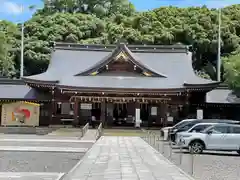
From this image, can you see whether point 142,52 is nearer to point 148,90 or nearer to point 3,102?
point 148,90

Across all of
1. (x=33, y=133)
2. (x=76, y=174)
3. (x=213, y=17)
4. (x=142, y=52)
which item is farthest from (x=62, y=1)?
(x=76, y=174)

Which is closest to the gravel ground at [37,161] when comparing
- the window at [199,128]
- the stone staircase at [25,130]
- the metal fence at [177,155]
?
the metal fence at [177,155]

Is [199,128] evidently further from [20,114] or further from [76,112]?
[20,114]

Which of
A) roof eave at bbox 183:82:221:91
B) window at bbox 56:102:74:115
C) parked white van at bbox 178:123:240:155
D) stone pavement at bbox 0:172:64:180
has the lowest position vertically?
stone pavement at bbox 0:172:64:180

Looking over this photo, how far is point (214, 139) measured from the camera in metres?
20.3

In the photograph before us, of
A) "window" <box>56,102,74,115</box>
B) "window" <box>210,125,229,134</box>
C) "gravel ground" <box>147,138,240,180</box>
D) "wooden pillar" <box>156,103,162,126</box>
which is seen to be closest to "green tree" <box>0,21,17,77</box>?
Result: "window" <box>56,102,74,115</box>

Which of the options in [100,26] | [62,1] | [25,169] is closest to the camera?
[25,169]

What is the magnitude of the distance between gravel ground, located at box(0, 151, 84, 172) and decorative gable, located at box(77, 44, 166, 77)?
68.1ft

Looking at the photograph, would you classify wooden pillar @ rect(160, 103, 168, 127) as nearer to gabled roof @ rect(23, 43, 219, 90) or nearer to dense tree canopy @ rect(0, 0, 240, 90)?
gabled roof @ rect(23, 43, 219, 90)

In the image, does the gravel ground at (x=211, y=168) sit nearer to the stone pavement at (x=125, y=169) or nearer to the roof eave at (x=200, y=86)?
the stone pavement at (x=125, y=169)

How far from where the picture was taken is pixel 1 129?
35.7 metres

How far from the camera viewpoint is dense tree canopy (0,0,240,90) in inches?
2320

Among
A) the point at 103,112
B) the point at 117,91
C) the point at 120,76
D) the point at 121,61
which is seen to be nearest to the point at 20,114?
the point at 103,112

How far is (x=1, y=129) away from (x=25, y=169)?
22.5m
